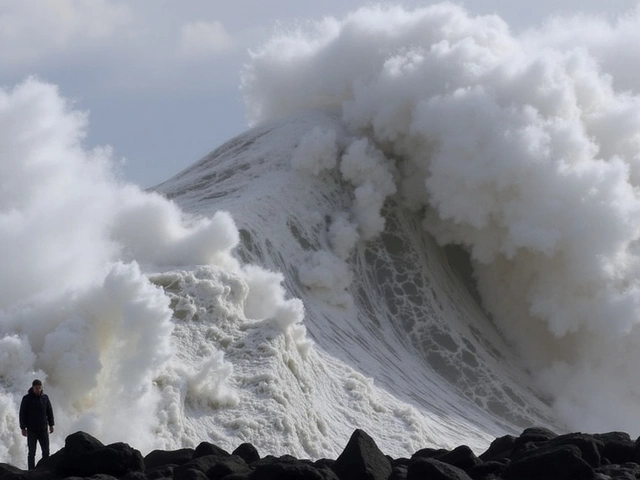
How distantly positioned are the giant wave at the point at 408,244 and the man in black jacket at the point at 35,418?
7.46 metres

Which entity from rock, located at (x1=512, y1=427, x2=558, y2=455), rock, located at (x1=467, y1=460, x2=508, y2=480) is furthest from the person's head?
rock, located at (x1=512, y1=427, x2=558, y2=455)

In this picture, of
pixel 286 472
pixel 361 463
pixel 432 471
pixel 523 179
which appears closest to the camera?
pixel 286 472

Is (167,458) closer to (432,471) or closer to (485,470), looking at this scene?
(432,471)

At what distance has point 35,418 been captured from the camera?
20.9 m

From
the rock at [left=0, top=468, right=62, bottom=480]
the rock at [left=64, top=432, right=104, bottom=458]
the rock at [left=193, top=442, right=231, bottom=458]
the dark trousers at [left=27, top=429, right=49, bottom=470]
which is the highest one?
the dark trousers at [left=27, top=429, right=49, bottom=470]

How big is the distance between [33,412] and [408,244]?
70.7ft

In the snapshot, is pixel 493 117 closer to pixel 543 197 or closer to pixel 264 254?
pixel 543 197

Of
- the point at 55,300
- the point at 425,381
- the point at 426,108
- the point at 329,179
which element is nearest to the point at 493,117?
the point at 426,108

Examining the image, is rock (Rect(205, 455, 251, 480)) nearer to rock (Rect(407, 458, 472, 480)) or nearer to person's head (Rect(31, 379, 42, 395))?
rock (Rect(407, 458, 472, 480))

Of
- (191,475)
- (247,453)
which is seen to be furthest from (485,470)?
(191,475)

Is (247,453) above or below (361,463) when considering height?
above

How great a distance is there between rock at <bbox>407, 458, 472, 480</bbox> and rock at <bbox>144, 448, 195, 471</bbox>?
352cm

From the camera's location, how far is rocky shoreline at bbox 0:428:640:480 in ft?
61.2

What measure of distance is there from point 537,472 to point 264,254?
17.6m
